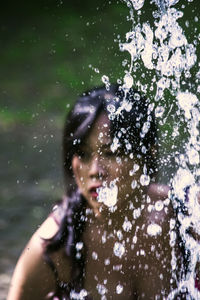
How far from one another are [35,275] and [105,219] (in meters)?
0.27

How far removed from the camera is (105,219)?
1.75 metres

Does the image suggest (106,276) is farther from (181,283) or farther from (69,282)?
(181,283)

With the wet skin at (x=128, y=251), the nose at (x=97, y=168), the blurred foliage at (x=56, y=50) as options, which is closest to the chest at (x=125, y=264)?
the wet skin at (x=128, y=251)

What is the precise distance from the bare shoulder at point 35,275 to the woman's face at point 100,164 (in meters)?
0.20

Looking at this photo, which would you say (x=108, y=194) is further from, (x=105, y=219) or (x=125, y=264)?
(x=125, y=264)

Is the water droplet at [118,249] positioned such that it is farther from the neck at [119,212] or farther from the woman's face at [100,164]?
Result: the woman's face at [100,164]

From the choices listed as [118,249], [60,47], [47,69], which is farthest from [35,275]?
[60,47]

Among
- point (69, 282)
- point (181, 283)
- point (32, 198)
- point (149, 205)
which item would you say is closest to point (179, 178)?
point (149, 205)

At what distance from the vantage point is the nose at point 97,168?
1615mm

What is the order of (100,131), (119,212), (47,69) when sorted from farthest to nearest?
(47,69)
(119,212)
(100,131)

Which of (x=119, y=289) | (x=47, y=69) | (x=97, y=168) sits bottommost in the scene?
(x=119, y=289)

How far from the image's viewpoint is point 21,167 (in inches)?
186

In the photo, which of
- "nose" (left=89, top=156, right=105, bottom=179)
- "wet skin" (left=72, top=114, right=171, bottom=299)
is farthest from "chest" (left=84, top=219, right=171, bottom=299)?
"nose" (left=89, top=156, right=105, bottom=179)

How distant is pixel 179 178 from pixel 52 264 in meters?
0.54
